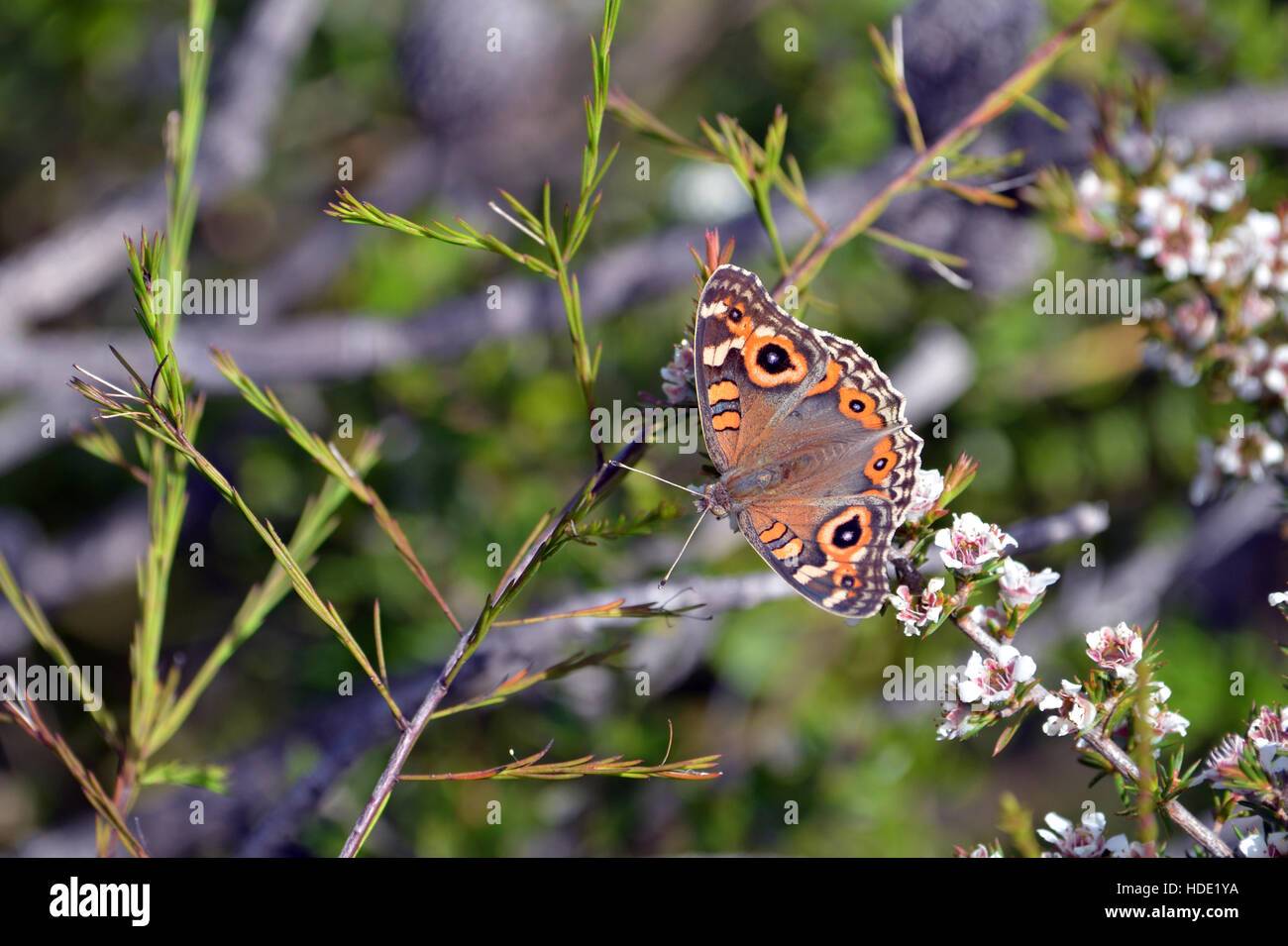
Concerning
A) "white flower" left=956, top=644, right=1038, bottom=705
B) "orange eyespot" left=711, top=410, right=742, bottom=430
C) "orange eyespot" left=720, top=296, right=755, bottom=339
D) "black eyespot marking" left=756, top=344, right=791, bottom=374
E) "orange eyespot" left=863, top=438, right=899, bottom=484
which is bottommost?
"white flower" left=956, top=644, right=1038, bottom=705

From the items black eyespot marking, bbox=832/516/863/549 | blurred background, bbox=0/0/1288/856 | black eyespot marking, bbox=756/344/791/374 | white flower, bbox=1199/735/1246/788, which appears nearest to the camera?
white flower, bbox=1199/735/1246/788

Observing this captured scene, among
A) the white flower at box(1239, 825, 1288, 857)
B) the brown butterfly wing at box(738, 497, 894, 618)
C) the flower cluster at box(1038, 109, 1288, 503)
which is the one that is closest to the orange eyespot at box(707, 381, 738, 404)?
the brown butterfly wing at box(738, 497, 894, 618)

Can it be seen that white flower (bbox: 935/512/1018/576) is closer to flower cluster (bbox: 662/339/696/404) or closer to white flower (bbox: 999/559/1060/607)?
white flower (bbox: 999/559/1060/607)

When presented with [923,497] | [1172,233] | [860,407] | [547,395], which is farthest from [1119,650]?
[547,395]

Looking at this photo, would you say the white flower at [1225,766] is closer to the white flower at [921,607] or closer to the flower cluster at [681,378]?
the white flower at [921,607]

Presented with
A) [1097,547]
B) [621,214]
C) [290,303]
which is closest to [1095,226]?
[1097,547]

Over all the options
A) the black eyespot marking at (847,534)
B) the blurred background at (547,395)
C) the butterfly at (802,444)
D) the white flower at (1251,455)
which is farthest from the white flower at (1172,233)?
the blurred background at (547,395)

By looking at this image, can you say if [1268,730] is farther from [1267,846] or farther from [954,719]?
[954,719]
